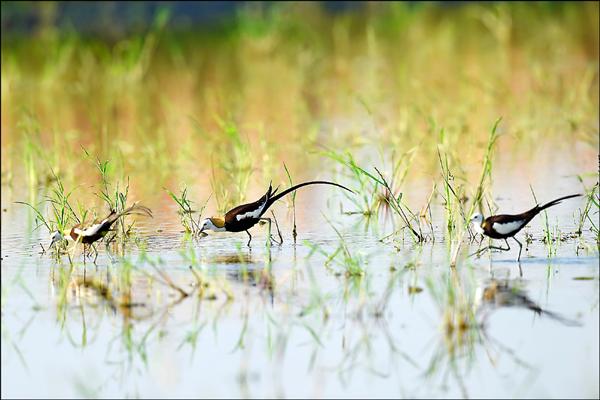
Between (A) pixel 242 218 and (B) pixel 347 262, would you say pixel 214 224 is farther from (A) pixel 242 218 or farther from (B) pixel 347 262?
(B) pixel 347 262

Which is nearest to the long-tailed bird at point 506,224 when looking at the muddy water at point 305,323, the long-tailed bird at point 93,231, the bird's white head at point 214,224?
the muddy water at point 305,323

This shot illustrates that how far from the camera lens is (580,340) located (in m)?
6.12

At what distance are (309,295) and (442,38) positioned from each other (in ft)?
48.6

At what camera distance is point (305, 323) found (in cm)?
660

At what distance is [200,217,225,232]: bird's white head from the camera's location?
8727 mm

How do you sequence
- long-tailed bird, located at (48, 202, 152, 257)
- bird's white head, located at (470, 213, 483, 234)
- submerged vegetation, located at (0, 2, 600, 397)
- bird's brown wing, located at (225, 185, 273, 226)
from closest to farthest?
submerged vegetation, located at (0, 2, 600, 397), bird's white head, located at (470, 213, 483, 234), long-tailed bird, located at (48, 202, 152, 257), bird's brown wing, located at (225, 185, 273, 226)

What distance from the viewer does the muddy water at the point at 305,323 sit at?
5.78m

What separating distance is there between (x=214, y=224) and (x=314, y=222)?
97 cm

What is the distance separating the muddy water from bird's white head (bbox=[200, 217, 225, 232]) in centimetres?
15

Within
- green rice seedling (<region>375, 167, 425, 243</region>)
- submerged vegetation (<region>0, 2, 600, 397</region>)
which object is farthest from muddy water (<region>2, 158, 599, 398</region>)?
green rice seedling (<region>375, 167, 425, 243</region>)

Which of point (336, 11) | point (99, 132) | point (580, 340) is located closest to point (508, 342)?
point (580, 340)

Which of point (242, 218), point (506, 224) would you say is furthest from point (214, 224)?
point (506, 224)

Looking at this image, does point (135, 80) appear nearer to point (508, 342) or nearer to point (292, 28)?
point (292, 28)

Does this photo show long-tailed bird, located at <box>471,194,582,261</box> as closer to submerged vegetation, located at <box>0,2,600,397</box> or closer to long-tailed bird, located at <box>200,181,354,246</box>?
submerged vegetation, located at <box>0,2,600,397</box>
